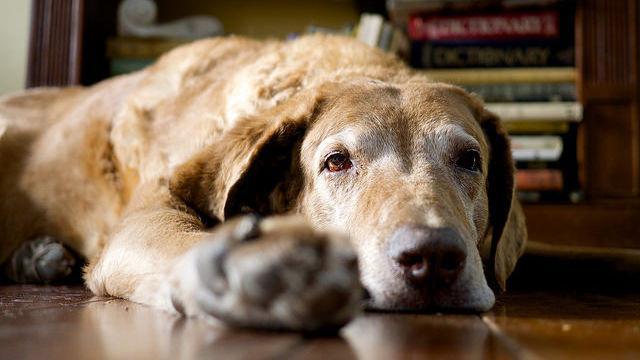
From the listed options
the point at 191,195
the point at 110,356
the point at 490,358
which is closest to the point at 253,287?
the point at 110,356

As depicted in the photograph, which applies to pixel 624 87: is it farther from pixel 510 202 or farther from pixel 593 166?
pixel 510 202

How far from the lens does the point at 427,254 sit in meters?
1.21

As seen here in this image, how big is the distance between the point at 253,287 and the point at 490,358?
299 mm

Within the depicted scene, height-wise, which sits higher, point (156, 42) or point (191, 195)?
point (156, 42)

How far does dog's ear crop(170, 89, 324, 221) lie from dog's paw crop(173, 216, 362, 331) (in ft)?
2.29

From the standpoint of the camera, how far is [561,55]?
3668mm

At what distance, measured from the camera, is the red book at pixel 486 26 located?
3662 mm

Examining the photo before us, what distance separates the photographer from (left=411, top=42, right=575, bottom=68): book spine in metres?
3.66

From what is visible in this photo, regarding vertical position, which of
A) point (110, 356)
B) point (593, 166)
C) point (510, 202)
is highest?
point (110, 356)

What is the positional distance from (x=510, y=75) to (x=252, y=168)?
7.49 ft

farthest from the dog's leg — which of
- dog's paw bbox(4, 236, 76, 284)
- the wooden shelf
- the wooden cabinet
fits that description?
the wooden cabinet

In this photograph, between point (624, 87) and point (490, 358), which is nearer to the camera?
point (490, 358)

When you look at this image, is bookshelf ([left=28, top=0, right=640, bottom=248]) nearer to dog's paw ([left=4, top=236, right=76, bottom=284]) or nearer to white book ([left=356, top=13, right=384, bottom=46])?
white book ([left=356, top=13, right=384, bottom=46])

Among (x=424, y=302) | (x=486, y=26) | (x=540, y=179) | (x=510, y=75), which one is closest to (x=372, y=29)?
(x=486, y=26)
